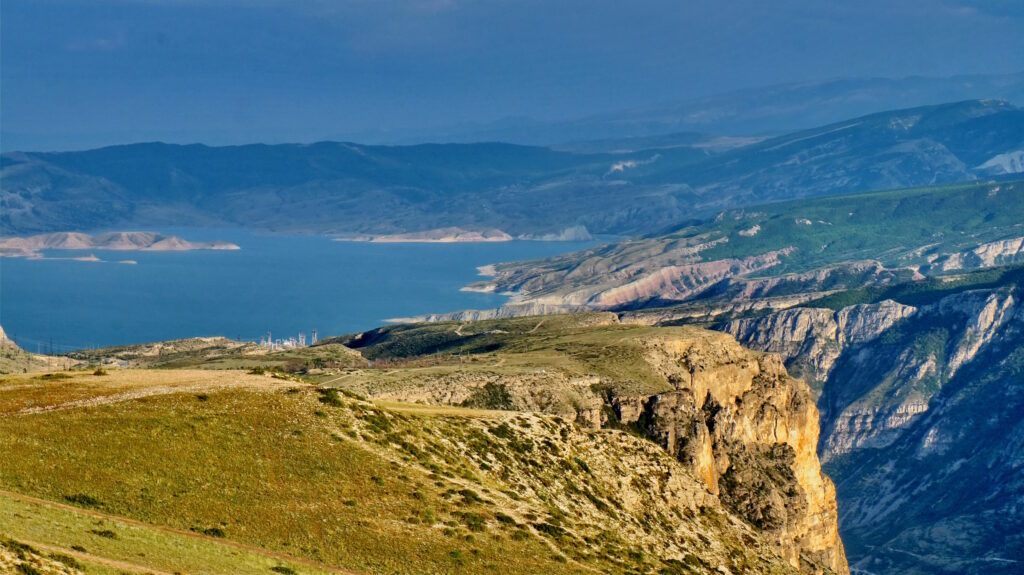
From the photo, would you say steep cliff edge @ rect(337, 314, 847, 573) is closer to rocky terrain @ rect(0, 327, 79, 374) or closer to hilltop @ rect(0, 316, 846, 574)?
hilltop @ rect(0, 316, 846, 574)

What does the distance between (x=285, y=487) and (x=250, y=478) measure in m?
1.67

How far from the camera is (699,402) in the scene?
12794 cm

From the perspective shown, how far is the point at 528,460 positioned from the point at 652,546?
1007 centimetres

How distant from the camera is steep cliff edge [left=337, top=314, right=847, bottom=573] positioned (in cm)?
11700

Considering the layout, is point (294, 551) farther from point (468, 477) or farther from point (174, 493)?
point (468, 477)

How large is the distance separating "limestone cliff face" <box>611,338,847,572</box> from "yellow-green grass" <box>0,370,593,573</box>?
182ft

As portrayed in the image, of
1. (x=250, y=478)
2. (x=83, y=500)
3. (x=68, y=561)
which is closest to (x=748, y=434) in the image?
(x=250, y=478)

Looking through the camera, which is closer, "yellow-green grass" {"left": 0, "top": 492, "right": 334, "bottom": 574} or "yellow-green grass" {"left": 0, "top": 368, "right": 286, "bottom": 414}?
"yellow-green grass" {"left": 0, "top": 492, "right": 334, "bottom": 574}

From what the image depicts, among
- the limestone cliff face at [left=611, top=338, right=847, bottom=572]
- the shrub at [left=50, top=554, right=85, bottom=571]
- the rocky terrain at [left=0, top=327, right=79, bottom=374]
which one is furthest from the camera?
the rocky terrain at [left=0, top=327, right=79, bottom=374]

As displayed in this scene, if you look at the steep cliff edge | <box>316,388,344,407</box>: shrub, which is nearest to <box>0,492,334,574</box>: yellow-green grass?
<box>316,388,344,407</box>: shrub

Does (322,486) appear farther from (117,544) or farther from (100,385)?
(100,385)

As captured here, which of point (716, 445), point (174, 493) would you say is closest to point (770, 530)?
point (716, 445)

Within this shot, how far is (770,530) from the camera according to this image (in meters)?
118

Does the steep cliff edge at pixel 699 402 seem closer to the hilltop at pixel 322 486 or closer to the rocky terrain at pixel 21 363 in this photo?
the hilltop at pixel 322 486
